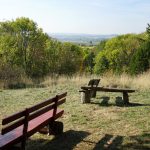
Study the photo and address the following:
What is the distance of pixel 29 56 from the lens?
1768 inches

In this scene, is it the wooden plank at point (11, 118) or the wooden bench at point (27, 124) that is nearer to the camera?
the wooden plank at point (11, 118)

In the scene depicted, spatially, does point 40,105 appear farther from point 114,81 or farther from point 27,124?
point 114,81

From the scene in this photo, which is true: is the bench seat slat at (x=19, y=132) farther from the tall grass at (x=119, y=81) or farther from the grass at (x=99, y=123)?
the tall grass at (x=119, y=81)

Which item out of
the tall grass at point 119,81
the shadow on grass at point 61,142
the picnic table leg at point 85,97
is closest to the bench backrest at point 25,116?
the shadow on grass at point 61,142

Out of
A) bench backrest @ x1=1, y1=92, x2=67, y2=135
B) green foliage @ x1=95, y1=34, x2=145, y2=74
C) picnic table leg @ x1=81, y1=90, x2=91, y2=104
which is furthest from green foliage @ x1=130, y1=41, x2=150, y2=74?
green foliage @ x1=95, y1=34, x2=145, y2=74

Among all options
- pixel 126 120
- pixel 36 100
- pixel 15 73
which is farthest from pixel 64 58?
pixel 126 120

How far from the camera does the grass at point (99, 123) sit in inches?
284

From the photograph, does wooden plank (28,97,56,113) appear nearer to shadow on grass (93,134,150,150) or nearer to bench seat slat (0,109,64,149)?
bench seat slat (0,109,64,149)

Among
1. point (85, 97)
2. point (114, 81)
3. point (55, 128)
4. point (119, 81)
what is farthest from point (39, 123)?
point (114, 81)

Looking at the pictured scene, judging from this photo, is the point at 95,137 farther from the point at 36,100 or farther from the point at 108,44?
the point at 108,44

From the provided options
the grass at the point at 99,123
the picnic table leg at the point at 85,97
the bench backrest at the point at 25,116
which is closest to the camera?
the bench backrest at the point at 25,116

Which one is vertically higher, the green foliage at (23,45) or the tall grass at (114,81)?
the green foliage at (23,45)

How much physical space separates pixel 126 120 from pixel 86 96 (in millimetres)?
2953

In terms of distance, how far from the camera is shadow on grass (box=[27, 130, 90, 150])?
23.2 ft
